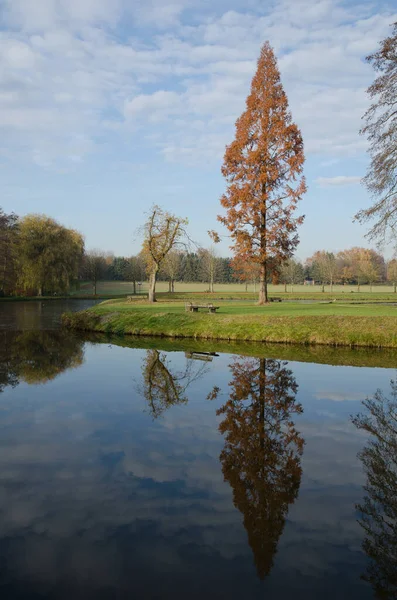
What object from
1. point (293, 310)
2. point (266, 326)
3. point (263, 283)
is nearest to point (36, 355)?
point (266, 326)

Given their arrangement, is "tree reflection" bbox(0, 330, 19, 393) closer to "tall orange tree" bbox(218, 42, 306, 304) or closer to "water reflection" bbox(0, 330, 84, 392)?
"water reflection" bbox(0, 330, 84, 392)

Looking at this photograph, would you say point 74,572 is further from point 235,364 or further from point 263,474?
point 235,364

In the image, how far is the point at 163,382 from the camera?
42.6 feet

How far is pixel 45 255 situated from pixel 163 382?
54.4 m

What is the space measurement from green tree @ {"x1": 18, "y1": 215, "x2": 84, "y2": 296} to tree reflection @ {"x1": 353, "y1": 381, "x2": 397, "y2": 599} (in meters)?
58.9

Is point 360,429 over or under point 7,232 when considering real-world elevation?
under

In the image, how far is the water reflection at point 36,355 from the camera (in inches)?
539

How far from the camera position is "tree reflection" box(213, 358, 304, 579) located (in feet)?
17.0

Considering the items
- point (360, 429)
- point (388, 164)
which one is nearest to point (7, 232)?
point (388, 164)

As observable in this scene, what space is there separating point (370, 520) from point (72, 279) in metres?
69.0

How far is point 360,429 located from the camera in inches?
344

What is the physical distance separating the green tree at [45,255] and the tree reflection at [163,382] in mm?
49510

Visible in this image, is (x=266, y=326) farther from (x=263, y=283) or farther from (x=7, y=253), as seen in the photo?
(x=7, y=253)

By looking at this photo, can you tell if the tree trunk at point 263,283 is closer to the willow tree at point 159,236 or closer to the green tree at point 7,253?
the willow tree at point 159,236
